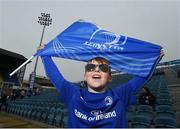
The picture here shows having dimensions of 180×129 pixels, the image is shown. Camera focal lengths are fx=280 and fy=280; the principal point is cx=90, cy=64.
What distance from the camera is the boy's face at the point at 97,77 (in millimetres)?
2372

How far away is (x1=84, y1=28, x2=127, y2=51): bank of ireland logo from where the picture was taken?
361cm

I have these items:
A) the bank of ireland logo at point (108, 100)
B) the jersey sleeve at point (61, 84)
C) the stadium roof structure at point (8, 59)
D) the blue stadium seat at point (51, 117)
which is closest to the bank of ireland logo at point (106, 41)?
the jersey sleeve at point (61, 84)

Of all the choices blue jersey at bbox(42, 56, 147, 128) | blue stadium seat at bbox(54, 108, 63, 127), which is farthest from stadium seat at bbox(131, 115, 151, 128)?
blue jersey at bbox(42, 56, 147, 128)

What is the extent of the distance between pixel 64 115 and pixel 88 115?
7754 mm

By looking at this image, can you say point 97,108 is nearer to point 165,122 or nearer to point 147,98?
point 165,122

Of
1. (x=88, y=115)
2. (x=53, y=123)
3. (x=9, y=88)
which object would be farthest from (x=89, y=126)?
(x=9, y=88)

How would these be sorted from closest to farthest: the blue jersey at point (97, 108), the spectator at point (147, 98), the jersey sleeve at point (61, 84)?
the blue jersey at point (97, 108) → the jersey sleeve at point (61, 84) → the spectator at point (147, 98)

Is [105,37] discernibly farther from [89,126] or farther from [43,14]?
[43,14]

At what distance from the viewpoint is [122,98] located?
2502 millimetres

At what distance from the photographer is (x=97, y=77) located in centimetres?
243

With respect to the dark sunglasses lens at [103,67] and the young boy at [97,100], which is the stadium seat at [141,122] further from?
the dark sunglasses lens at [103,67]

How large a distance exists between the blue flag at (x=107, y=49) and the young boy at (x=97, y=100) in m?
0.96

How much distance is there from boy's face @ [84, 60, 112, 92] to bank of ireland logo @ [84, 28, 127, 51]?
1.15 meters

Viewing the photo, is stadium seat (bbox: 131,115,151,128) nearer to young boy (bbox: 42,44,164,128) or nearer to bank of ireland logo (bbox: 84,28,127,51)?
bank of ireland logo (bbox: 84,28,127,51)
